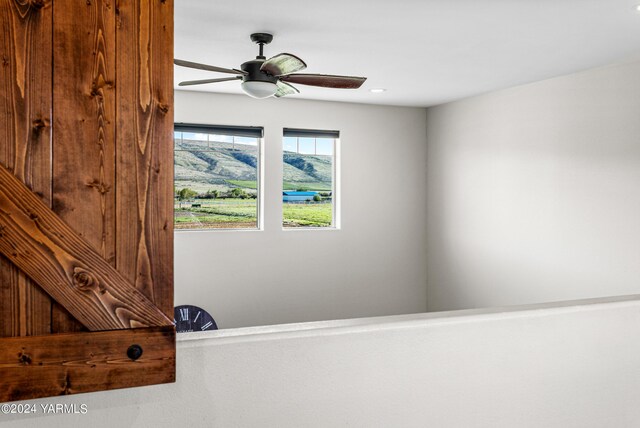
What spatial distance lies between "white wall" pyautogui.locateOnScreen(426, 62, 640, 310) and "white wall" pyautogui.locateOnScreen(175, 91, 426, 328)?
295 millimetres

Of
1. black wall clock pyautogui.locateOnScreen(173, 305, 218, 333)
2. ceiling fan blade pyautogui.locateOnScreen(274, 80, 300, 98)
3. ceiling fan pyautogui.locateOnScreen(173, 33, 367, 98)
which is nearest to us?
ceiling fan pyautogui.locateOnScreen(173, 33, 367, 98)

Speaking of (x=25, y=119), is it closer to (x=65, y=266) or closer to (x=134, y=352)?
(x=65, y=266)

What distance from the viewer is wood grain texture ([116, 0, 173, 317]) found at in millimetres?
1227

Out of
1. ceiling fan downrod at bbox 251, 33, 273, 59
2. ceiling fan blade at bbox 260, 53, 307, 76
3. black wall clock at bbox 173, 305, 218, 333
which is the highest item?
ceiling fan downrod at bbox 251, 33, 273, 59

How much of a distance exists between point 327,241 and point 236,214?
0.96 meters

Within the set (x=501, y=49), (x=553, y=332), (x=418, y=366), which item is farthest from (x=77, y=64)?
(x=501, y=49)

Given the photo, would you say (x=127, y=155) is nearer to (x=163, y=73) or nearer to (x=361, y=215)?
(x=163, y=73)

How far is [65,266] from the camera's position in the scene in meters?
1.18

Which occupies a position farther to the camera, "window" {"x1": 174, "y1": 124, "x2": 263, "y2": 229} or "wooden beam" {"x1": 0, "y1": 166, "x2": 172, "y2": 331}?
"window" {"x1": 174, "y1": 124, "x2": 263, "y2": 229}

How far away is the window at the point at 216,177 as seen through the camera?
475 centimetres

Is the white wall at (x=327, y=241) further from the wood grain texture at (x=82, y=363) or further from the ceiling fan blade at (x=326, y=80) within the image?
the wood grain texture at (x=82, y=363)

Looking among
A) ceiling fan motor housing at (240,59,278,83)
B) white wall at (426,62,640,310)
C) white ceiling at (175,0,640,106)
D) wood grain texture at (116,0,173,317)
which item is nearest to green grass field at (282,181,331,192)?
white wall at (426,62,640,310)

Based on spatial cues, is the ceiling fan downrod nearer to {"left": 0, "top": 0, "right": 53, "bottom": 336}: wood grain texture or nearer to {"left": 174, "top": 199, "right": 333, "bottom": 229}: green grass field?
{"left": 0, "top": 0, "right": 53, "bottom": 336}: wood grain texture

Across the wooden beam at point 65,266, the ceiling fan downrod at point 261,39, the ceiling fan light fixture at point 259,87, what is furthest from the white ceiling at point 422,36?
the wooden beam at point 65,266
